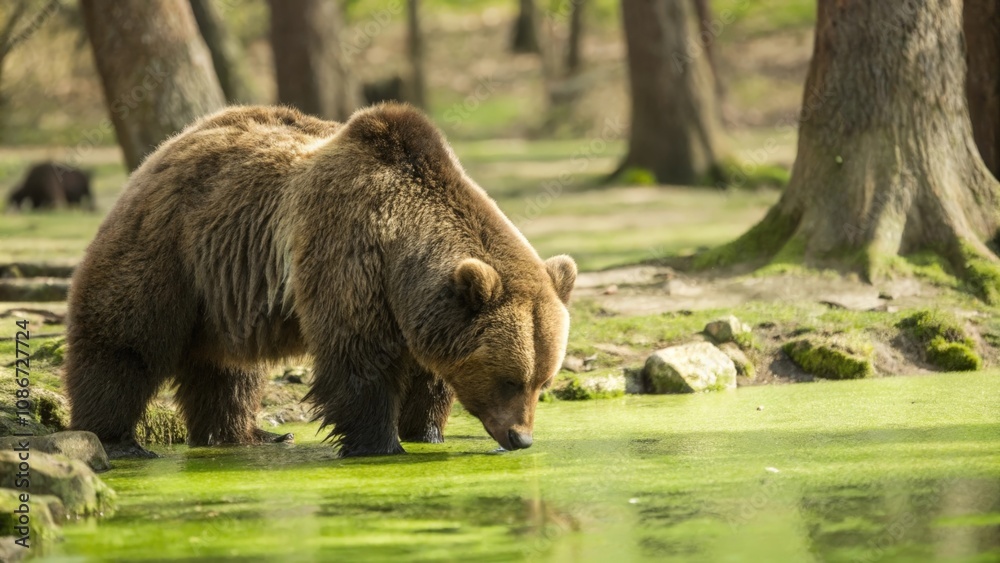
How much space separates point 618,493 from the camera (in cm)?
621

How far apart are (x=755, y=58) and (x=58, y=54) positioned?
22079 millimetres

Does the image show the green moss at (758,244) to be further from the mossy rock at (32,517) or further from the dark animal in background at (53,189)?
the dark animal in background at (53,189)

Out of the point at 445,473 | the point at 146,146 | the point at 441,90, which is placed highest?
the point at 441,90

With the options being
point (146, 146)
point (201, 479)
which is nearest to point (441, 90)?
point (146, 146)

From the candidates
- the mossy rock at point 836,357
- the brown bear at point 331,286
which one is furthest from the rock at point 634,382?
the brown bear at point 331,286

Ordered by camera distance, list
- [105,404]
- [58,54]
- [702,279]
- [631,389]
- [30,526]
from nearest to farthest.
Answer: [30,526], [105,404], [631,389], [702,279], [58,54]

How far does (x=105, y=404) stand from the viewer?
791cm

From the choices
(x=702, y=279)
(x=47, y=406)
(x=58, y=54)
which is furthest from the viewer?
(x=58, y=54)

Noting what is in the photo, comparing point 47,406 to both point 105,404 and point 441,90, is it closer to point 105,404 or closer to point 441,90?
point 105,404

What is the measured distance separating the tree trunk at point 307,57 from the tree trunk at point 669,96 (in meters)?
5.27

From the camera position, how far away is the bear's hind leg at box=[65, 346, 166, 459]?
791 cm

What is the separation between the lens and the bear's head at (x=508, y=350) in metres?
7.42

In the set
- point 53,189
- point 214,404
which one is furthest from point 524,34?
point 214,404

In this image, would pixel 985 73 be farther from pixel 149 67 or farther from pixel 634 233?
pixel 149 67
